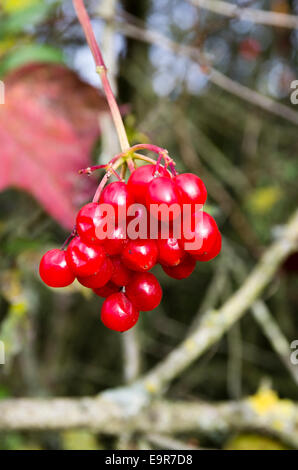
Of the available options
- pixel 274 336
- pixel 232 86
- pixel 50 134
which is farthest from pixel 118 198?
pixel 274 336

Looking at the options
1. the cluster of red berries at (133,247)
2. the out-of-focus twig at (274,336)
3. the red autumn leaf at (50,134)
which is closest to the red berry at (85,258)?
the cluster of red berries at (133,247)

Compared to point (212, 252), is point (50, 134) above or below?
Answer: above

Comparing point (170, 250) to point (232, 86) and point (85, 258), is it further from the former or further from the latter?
point (232, 86)

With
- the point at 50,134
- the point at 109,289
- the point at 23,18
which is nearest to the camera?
the point at 109,289

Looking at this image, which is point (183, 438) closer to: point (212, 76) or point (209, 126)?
point (212, 76)

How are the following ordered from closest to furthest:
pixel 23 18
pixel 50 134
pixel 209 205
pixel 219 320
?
1. pixel 50 134
2. pixel 23 18
3. pixel 219 320
4. pixel 209 205

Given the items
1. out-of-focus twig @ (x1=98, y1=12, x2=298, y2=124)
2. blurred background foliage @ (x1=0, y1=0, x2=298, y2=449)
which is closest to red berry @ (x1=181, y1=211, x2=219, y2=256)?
out-of-focus twig @ (x1=98, y1=12, x2=298, y2=124)
